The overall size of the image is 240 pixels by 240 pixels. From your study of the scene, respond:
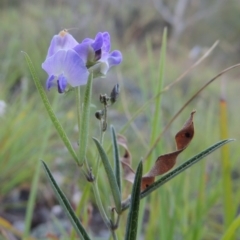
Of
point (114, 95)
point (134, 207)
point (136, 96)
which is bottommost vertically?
point (134, 207)

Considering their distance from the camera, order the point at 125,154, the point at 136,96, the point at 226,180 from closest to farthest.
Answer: the point at 125,154
the point at 226,180
the point at 136,96

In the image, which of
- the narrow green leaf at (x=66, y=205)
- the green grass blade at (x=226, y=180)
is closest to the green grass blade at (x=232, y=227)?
the green grass blade at (x=226, y=180)

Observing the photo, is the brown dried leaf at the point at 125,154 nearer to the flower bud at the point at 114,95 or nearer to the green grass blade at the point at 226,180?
the flower bud at the point at 114,95

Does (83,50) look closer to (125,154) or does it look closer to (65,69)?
(65,69)

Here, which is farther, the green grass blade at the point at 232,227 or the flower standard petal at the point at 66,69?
the green grass blade at the point at 232,227

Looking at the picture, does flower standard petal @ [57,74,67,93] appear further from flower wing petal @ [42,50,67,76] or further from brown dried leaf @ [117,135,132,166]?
brown dried leaf @ [117,135,132,166]

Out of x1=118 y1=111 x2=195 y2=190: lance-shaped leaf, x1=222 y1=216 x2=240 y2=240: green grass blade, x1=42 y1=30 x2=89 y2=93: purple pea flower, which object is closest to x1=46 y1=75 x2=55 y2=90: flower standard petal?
x1=42 y1=30 x2=89 y2=93: purple pea flower

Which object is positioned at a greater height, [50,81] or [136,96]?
[136,96]

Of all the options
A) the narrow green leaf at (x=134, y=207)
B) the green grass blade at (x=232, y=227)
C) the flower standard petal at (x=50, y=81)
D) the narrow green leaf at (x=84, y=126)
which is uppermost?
the flower standard petal at (x=50, y=81)

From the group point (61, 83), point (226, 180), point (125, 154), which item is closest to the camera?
point (61, 83)

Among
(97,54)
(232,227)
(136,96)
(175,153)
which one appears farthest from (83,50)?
(136,96)
